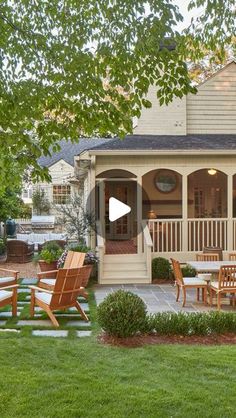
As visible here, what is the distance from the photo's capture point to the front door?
57.5 feet

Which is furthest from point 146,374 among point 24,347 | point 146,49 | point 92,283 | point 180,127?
point 180,127

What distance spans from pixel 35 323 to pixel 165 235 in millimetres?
6211

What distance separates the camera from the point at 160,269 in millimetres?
12516

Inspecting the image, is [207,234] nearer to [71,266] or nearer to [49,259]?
Answer: [49,259]

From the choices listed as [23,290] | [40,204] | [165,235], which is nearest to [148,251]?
[165,235]

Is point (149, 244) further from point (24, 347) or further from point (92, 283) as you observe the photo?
point (24, 347)

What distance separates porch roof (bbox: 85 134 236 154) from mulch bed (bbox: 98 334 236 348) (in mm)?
6433

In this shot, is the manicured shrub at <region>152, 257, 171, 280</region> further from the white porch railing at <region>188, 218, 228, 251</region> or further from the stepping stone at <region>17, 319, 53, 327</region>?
the stepping stone at <region>17, 319, 53, 327</region>

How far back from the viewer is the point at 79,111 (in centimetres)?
442

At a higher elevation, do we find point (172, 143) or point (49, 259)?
point (172, 143)

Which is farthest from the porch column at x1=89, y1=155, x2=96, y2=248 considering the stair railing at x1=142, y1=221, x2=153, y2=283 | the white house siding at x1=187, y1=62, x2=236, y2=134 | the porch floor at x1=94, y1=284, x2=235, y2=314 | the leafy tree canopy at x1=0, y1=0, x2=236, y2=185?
the leafy tree canopy at x1=0, y1=0, x2=236, y2=185

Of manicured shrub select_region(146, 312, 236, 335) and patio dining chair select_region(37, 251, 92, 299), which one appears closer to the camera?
manicured shrub select_region(146, 312, 236, 335)

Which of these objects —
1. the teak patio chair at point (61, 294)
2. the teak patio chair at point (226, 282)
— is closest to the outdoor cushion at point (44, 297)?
the teak patio chair at point (61, 294)

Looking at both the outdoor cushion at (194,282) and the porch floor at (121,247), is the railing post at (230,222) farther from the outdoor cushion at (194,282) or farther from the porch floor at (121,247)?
the outdoor cushion at (194,282)
